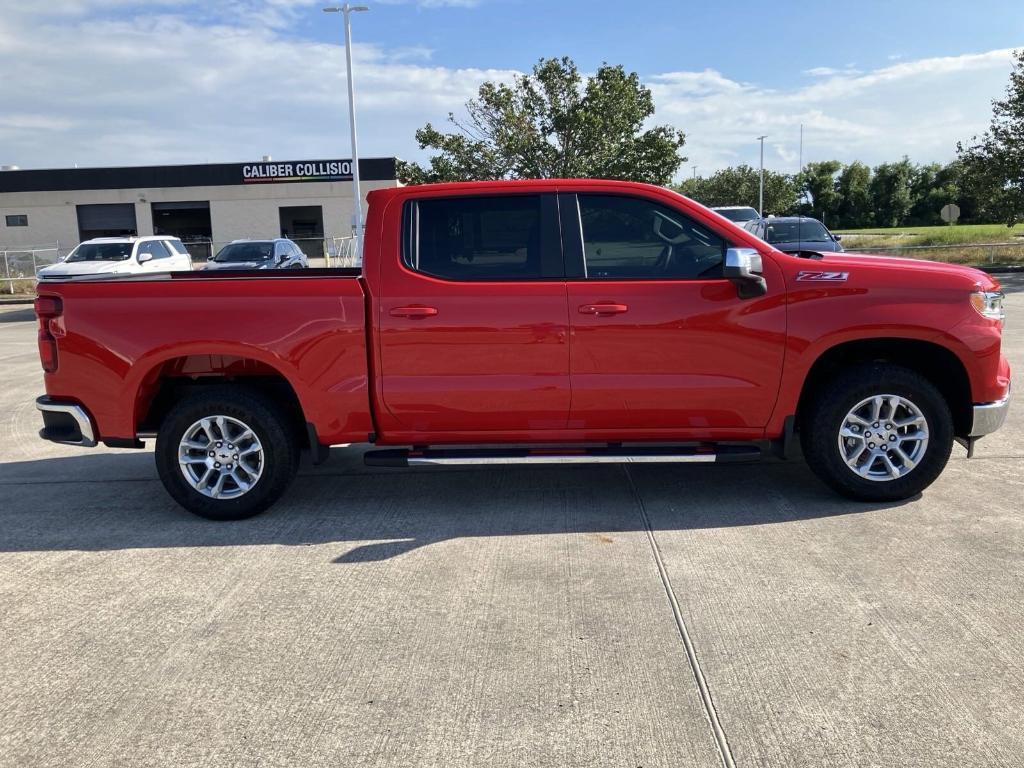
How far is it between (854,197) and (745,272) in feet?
297

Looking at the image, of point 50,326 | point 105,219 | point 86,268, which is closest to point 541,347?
point 50,326

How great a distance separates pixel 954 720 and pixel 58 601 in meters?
3.96

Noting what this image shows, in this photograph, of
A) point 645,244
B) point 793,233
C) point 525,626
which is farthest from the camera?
point 793,233

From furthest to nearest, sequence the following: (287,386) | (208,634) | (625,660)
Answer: (287,386), (208,634), (625,660)

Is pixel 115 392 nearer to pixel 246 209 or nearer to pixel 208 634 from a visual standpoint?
pixel 208 634

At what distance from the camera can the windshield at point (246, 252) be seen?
21958 millimetres

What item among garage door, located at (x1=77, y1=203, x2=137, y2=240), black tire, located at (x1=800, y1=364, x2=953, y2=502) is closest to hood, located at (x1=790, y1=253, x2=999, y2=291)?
black tire, located at (x1=800, y1=364, x2=953, y2=502)

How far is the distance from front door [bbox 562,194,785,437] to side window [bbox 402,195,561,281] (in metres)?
0.25

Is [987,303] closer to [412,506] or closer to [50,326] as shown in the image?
[412,506]

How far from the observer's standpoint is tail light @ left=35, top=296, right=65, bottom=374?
5.30 meters

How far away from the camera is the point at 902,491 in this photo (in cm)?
542

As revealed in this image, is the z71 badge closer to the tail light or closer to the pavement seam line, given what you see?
the pavement seam line

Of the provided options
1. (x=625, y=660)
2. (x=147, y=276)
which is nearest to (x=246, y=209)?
(x=147, y=276)

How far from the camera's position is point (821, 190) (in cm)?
8769
